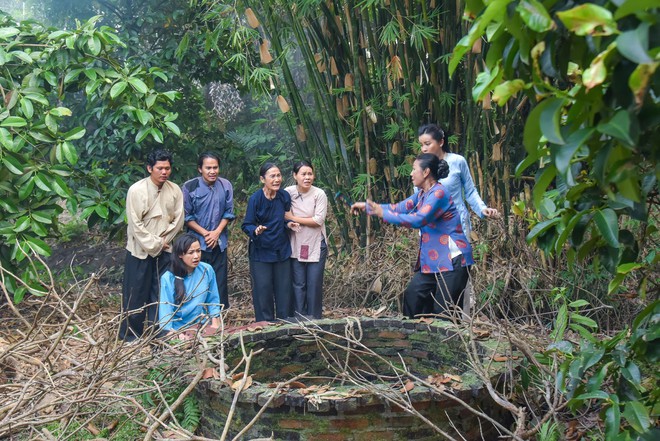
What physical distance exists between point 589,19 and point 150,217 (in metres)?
4.72

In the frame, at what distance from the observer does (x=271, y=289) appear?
20.3 feet

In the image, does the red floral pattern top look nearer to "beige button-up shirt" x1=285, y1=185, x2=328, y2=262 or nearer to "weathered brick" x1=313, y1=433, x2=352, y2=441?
"beige button-up shirt" x1=285, y1=185, x2=328, y2=262

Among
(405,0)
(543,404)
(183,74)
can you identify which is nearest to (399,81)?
(405,0)

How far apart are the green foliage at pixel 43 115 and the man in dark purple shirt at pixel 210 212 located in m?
0.45

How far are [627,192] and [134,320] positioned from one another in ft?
16.1

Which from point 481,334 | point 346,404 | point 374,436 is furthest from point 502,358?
point 346,404

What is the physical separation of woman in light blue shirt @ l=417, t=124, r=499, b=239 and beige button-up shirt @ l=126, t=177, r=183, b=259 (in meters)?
1.91

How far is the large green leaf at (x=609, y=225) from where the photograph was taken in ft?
6.81

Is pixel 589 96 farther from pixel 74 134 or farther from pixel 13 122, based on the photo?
pixel 74 134

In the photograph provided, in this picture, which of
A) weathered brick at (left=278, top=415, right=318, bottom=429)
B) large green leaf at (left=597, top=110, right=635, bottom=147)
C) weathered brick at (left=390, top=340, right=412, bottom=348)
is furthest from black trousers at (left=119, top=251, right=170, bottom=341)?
large green leaf at (left=597, top=110, right=635, bottom=147)

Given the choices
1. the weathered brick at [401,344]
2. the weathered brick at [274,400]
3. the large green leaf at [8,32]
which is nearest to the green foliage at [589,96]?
the weathered brick at [274,400]

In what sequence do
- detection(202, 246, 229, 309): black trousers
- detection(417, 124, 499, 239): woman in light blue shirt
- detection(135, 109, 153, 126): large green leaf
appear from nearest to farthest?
detection(417, 124, 499, 239): woman in light blue shirt < detection(135, 109, 153, 126): large green leaf < detection(202, 246, 229, 309): black trousers

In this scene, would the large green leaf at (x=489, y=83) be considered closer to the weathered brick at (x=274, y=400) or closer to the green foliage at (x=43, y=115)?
the weathered brick at (x=274, y=400)

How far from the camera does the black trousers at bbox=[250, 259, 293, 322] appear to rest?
615 centimetres
